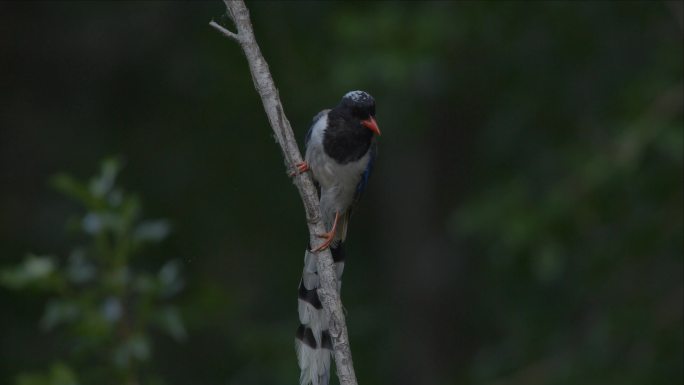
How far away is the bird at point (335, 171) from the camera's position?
5328mm

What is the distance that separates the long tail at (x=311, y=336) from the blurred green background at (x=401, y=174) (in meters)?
1.57

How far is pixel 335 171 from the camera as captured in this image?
544 cm

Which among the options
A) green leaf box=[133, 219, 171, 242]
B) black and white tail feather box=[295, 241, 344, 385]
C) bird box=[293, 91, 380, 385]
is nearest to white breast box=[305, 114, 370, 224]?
bird box=[293, 91, 380, 385]

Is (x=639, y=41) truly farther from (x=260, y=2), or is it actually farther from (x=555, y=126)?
(x=260, y=2)

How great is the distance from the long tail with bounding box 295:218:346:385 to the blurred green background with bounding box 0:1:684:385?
5.16ft

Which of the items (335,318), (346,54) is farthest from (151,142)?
(335,318)

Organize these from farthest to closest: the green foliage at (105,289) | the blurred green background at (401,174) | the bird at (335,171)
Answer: the blurred green background at (401,174) → the green foliage at (105,289) → the bird at (335,171)

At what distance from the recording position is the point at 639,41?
360 inches

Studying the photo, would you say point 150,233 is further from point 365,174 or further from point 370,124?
point 370,124

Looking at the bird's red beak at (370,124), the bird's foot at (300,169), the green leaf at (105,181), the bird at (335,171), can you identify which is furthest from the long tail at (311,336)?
the green leaf at (105,181)

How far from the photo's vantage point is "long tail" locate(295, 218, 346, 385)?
16.9 ft

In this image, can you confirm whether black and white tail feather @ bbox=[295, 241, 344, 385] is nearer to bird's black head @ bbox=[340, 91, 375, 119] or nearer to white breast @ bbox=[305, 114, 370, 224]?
white breast @ bbox=[305, 114, 370, 224]

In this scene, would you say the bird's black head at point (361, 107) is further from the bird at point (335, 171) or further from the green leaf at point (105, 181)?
the green leaf at point (105, 181)

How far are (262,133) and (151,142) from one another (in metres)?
0.93
